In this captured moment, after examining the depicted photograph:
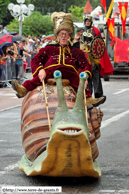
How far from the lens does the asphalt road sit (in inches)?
185

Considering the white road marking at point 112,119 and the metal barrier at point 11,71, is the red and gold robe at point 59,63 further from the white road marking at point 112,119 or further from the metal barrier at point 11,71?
the metal barrier at point 11,71

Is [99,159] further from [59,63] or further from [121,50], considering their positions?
[121,50]

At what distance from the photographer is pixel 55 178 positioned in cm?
487

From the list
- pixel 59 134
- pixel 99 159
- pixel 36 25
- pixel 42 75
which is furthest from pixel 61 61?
pixel 36 25

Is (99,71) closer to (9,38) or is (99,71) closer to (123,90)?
(123,90)

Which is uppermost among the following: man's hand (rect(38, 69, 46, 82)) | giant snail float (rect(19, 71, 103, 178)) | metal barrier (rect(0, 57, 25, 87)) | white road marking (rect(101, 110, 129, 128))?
man's hand (rect(38, 69, 46, 82))

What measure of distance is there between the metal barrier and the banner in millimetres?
4346

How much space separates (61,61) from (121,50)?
46.4ft

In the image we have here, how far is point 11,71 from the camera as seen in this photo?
53.6ft

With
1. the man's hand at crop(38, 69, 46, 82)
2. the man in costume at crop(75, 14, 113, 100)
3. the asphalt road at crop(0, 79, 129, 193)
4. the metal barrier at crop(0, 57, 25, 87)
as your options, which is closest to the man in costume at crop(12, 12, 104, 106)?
the man's hand at crop(38, 69, 46, 82)

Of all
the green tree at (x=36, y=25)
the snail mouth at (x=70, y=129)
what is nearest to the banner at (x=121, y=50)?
the snail mouth at (x=70, y=129)

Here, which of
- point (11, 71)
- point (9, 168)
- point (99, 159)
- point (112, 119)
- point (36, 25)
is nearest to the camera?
point (9, 168)

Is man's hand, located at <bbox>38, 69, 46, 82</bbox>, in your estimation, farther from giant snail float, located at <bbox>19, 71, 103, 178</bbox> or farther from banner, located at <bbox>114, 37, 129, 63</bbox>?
banner, located at <bbox>114, 37, 129, 63</bbox>

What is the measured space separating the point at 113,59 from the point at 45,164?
614 inches
